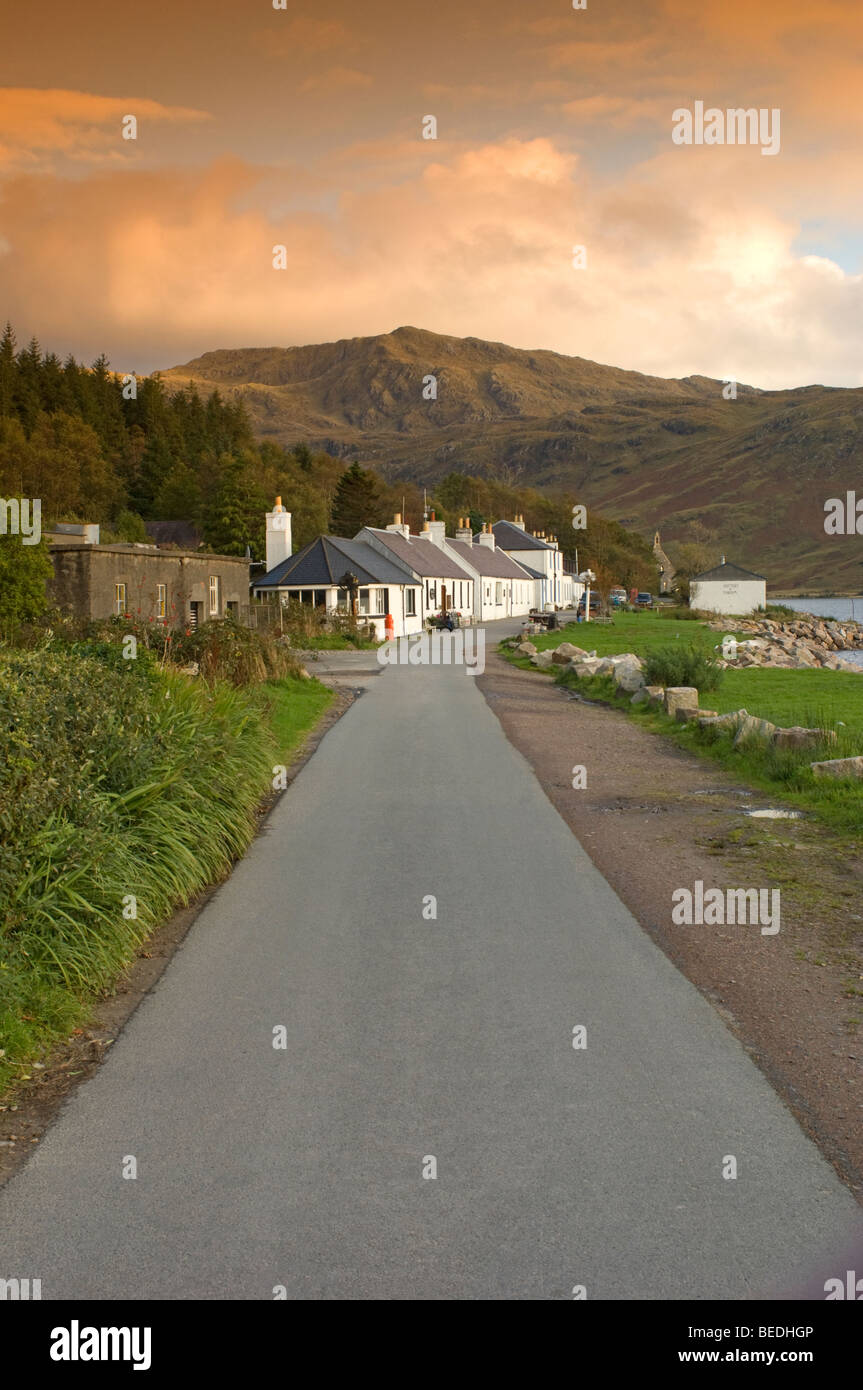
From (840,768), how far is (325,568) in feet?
149

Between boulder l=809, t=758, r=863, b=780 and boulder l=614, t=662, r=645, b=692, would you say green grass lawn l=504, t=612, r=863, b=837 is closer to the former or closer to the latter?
boulder l=809, t=758, r=863, b=780

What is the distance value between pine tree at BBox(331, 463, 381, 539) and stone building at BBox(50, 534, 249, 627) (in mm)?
53136

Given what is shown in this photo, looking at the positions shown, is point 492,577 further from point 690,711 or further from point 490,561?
point 690,711

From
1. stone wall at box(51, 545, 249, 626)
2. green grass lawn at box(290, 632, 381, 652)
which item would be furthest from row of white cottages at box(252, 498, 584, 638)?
stone wall at box(51, 545, 249, 626)

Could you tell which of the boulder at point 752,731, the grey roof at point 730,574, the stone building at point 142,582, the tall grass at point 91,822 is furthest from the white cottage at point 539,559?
the tall grass at point 91,822

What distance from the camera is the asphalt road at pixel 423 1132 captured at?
13.5 feet

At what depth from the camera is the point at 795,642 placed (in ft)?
191

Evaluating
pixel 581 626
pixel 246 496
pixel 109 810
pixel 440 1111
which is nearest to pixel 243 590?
pixel 581 626

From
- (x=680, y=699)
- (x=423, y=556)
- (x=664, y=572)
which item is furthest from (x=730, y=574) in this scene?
(x=680, y=699)

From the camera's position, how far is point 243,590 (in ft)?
169

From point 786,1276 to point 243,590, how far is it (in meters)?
49.0

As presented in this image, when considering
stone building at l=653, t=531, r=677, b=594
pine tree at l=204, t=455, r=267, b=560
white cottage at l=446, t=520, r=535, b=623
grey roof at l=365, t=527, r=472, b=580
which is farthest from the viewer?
stone building at l=653, t=531, r=677, b=594

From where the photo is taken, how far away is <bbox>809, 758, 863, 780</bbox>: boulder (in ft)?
45.3

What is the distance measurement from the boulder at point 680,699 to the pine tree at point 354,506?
3156 inches
